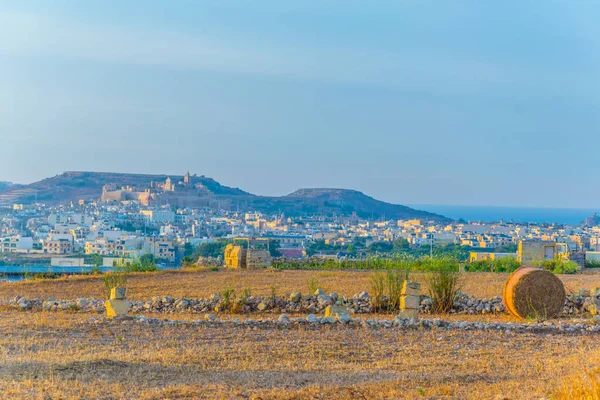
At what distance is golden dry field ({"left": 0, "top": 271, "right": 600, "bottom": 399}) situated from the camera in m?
7.45

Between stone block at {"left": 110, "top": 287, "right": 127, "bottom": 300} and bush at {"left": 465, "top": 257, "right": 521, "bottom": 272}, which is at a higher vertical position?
bush at {"left": 465, "top": 257, "right": 521, "bottom": 272}

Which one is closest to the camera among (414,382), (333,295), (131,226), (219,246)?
(414,382)

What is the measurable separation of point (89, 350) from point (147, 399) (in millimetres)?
3091

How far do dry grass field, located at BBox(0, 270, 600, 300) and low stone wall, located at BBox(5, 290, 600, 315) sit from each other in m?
1.65

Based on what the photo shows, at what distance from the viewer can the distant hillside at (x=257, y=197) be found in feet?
364

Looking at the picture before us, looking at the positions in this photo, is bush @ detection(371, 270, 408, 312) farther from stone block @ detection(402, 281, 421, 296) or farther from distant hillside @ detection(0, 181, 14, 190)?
distant hillside @ detection(0, 181, 14, 190)

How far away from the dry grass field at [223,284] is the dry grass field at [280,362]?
17.7 feet

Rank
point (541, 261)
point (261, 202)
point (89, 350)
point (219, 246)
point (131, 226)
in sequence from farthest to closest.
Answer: point (261, 202)
point (131, 226)
point (219, 246)
point (541, 261)
point (89, 350)

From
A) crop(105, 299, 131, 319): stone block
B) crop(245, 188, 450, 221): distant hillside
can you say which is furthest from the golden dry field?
crop(245, 188, 450, 221): distant hillside

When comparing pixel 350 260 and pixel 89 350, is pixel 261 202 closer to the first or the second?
pixel 350 260

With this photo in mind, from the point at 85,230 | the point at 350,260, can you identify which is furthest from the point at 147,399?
the point at 85,230

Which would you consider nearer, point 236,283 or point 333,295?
point 333,295

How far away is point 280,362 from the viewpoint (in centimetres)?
924

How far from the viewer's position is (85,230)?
62.9 meters
